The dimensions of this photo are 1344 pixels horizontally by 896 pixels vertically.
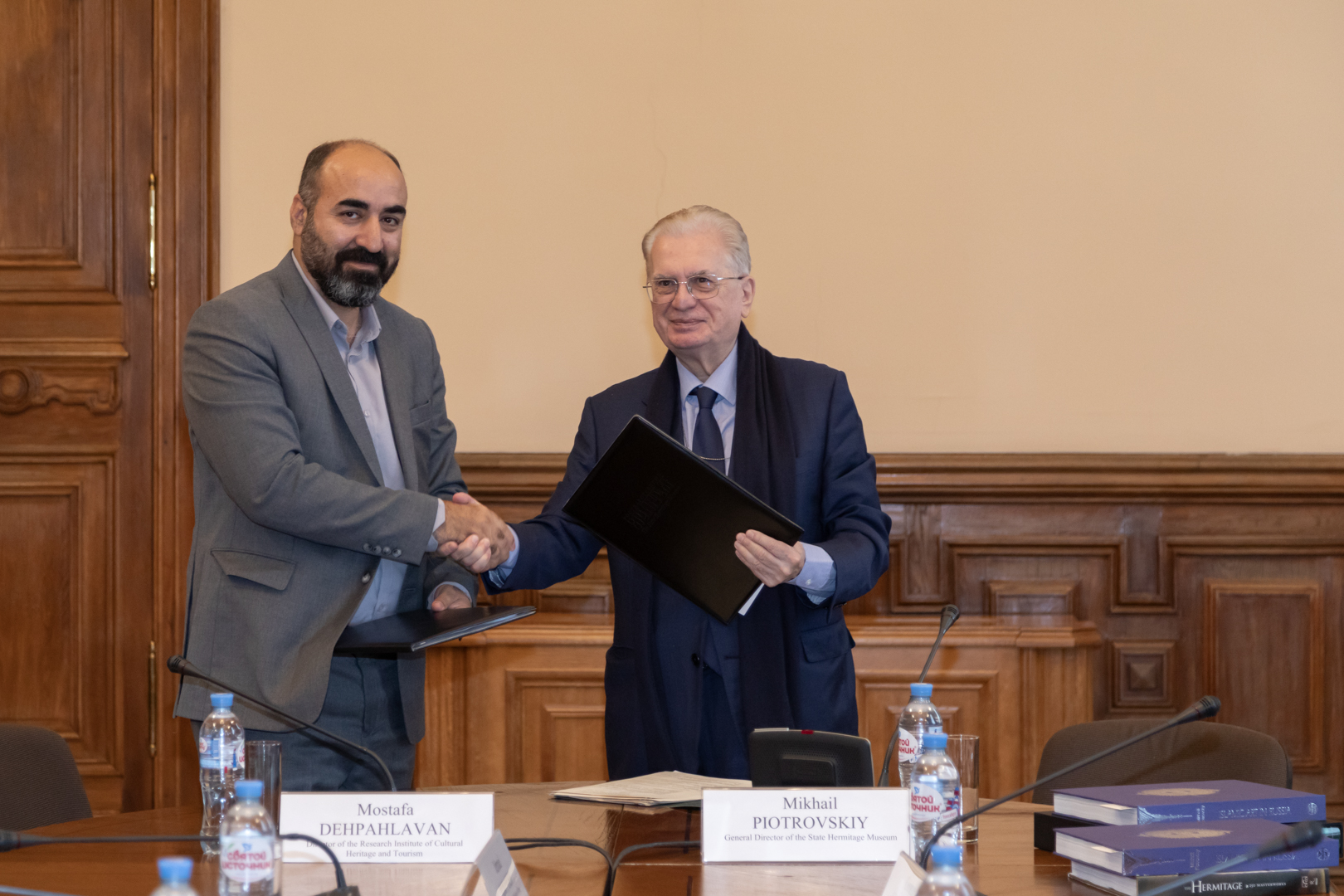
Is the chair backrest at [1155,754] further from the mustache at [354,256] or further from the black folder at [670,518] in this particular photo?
the mustache at [354,256]

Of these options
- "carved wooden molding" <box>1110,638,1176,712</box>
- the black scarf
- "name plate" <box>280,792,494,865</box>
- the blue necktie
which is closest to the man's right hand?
the black scarf

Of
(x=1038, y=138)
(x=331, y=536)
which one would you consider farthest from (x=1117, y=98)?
(x=331, y=536)

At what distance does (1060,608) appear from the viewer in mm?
3625

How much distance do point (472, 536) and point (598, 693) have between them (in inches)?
46.4

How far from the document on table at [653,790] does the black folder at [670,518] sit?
0.32m

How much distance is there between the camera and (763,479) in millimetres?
2430

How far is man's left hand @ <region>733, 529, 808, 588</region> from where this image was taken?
2164 millimetres

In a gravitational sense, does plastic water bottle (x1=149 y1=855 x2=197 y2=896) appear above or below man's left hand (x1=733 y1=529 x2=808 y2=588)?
below

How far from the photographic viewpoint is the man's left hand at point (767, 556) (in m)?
2.16

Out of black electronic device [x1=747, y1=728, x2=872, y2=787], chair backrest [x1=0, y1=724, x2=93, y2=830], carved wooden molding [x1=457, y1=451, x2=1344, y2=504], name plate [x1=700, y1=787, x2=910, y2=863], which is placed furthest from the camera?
carved wooden molding [x1=457, y1=451, x2=1344, y2=504]

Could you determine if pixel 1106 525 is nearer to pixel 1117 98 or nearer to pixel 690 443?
pixel 1117 98

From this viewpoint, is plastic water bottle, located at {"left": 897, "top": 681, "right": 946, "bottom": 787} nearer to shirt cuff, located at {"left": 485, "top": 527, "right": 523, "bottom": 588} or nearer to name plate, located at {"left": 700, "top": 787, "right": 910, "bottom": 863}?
name plate, located at {"left": 700, "top": 787, "right": 910, "bottom": 863}

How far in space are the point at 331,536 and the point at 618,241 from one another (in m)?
1.84

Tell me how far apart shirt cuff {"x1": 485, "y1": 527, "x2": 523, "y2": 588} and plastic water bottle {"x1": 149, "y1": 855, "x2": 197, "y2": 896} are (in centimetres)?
151
